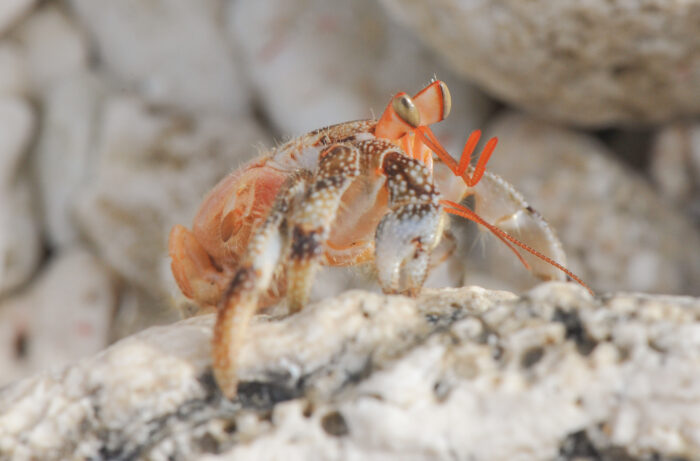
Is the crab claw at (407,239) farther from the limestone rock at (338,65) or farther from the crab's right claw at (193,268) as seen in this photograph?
the limestone rock at (338,65)

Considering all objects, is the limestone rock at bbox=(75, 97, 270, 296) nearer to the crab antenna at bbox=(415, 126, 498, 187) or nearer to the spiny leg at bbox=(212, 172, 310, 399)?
the crab antenna at bbox=(415, 126, 498, 187)

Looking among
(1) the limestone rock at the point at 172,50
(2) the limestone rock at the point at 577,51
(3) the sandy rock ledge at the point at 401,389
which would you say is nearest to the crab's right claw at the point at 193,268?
(3) the sandy rock ledge at the point at 401,389

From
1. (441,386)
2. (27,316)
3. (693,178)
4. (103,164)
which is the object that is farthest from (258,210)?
(27,316)

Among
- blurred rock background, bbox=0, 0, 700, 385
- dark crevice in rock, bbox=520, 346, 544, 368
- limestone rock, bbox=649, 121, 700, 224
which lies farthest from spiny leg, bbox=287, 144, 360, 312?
limestone rock, bbox=649, 121, 700, 224

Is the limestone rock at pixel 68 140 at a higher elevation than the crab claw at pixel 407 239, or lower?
higher

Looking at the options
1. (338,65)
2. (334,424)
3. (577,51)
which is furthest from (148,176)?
(334,424)

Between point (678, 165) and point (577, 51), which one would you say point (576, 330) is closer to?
point (577, 51)
